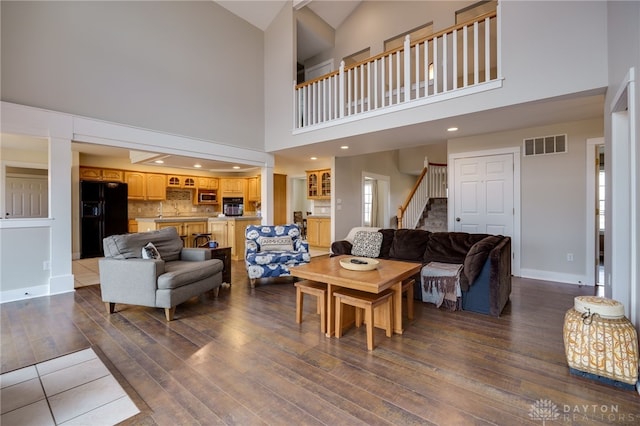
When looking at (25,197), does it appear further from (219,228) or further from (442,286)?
(442,286)

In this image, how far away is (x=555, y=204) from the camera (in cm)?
442

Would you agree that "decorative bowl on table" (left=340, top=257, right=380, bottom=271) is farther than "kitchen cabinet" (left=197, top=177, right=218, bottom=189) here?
No

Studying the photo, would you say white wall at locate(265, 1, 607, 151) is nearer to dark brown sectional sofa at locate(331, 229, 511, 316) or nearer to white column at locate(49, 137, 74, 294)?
dark brown sectional sofa at locate(331, 229, 511, 316)

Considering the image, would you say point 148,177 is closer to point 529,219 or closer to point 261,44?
point 261,44

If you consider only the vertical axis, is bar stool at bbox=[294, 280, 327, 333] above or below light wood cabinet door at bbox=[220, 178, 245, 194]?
below

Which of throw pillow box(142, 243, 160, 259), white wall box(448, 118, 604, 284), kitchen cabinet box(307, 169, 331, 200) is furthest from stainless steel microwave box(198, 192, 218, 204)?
white wall box(448, 118, 604, 284)

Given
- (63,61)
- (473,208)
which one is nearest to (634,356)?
(473,208)

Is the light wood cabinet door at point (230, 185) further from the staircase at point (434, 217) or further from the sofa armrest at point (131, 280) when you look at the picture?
the sofa armrest at point (131, 280)

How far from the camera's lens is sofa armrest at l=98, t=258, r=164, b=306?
117 inches

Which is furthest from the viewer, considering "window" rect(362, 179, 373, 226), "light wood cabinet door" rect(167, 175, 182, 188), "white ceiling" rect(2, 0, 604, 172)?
"window" rect(362, 179, 373, 226)

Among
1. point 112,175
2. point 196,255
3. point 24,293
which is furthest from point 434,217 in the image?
point 112,175

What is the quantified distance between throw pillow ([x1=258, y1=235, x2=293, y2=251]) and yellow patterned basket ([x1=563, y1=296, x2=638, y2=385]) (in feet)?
11.6

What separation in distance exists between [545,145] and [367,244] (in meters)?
3.23

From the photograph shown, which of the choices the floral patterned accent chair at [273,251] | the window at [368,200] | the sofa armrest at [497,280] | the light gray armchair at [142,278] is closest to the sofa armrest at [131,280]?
the light gray armchair at [142,278]
